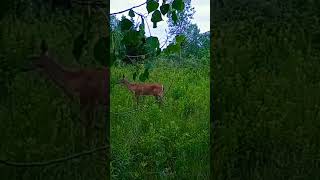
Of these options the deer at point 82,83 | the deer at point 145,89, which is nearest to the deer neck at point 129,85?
the deer at point 145,89

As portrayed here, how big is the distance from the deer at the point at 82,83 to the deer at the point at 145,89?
0.46 meters

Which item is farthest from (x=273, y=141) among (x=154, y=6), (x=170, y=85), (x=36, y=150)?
(x=170, y=85)

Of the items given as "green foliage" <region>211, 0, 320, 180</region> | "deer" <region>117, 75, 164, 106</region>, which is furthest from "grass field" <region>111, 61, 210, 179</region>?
"green foliage" <region>211, 0, 320, 180</region>

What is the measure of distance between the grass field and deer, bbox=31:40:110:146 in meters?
0.59

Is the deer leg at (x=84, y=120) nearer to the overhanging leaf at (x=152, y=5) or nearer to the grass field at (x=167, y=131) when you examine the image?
the overhanging leaf at (x=152, y=5)

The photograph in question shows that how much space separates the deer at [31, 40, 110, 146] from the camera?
37.8 inches

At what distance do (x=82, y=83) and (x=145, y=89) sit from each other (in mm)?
586

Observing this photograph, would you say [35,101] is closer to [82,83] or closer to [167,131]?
[82,83]

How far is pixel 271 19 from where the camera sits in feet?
3.44

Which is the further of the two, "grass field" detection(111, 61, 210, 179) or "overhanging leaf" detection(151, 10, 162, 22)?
"grass field" detection(111, 61, 210, 179)

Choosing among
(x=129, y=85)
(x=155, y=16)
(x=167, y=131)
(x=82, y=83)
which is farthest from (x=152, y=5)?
(x=167, y=131)

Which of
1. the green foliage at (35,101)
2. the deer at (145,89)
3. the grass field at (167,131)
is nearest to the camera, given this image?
the green foliage at (35,101)

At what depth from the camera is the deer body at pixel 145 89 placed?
155 centimetres

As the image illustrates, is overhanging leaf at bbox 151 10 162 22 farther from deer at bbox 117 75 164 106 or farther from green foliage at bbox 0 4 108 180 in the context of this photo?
deer at bbox 117 75 164 106
